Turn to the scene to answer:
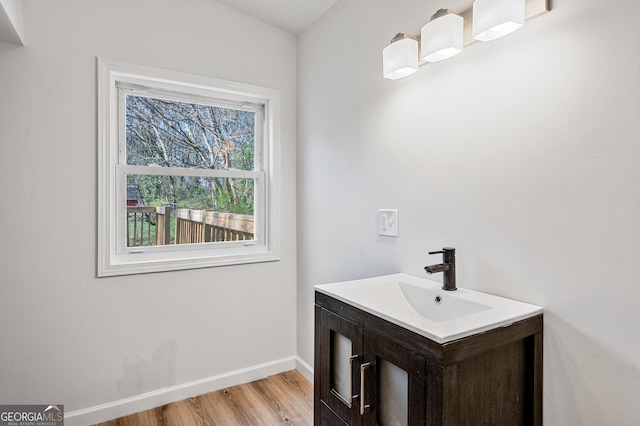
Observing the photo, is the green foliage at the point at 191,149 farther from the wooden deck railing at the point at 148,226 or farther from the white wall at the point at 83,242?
the white wall at the point at 83,242

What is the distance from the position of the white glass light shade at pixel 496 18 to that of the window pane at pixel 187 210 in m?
1.81

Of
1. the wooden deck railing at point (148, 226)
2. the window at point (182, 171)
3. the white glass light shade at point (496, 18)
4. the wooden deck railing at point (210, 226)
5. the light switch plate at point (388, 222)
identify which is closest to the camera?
the white glass light shade at point (496, 18)

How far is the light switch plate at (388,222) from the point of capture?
1.78 m

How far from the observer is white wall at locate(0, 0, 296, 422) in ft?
6.05

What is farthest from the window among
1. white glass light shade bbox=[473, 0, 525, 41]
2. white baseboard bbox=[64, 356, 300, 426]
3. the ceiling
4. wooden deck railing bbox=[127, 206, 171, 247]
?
white glass light shade bbox=[473, 0, 525, 41]

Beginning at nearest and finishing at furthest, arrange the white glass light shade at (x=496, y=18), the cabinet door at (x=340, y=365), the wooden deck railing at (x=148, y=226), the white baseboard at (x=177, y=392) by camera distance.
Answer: the white glass light shade at (x=496, y=18)
the cabinet door at (x=340, y=365)
the white baseboard at (x=177, y=392)
the wooden deck railing at (x=148, y=226)

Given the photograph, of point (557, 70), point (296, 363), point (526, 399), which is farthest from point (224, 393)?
point (557, 70)

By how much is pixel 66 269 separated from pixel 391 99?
1.94 m

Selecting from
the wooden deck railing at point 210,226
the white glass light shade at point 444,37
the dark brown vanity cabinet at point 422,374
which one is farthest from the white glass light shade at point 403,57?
the wooden deck railing at point 210,226

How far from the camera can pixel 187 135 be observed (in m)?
2.40

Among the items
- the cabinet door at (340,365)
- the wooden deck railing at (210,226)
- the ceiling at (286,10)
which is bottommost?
the cabinet door at (340,365)

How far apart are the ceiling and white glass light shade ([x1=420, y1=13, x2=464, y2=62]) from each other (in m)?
1.05

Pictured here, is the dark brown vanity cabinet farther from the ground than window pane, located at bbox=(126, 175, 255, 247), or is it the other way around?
window pane, located at bbox=(126, 175, 255, 247)

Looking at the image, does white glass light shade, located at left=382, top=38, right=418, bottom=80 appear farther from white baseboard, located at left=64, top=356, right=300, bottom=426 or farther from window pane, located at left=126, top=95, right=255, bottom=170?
white baseboard, located at left=64, top=356, right=300, bottom=426
